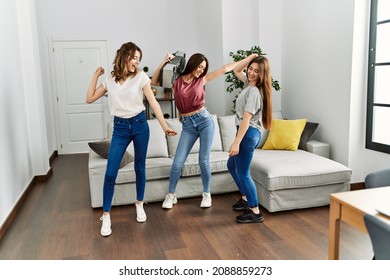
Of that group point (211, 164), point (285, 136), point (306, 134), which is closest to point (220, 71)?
point (211, 164)

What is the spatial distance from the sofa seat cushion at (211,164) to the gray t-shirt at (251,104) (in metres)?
0.91

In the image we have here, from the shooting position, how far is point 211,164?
3.93m

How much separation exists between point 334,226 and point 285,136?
2.51m

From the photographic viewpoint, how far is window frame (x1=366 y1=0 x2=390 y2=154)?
3785 millimetres

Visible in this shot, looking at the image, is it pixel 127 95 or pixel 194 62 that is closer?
pixel 127 95

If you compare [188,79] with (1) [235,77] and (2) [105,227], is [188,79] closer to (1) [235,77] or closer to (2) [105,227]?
(2) [105,227]

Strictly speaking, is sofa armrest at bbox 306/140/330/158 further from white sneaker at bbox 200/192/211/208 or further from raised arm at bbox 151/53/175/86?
raised arm at bbox 151/53/175/86

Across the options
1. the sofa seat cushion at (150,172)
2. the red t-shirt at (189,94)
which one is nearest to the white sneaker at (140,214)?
the sofa seat cushion at (150,172)

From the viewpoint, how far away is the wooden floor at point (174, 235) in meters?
2.73

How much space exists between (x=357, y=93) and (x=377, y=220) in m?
2.96

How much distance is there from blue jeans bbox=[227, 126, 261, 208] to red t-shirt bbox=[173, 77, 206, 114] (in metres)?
0.58

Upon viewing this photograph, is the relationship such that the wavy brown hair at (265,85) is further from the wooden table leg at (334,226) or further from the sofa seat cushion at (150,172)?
the wooden table leg at (334,226)

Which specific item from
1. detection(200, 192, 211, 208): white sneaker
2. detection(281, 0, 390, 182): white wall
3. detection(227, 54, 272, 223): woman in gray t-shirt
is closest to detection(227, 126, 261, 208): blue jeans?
detection(227, 54, 272, 223): woman in gray t-shirt
